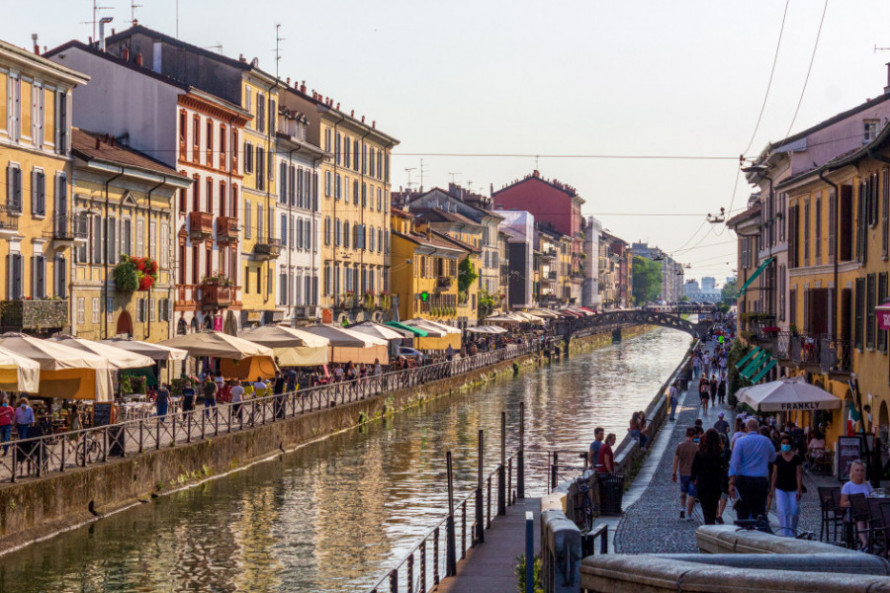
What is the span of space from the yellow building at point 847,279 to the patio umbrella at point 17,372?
15813 millimetres

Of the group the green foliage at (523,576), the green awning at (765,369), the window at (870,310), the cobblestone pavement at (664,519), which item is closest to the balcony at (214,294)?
the green awning at (765,369)

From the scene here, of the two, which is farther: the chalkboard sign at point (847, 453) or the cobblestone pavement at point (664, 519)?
the chalkboard sign at point (847, 453)

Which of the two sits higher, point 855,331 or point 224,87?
point 224,87

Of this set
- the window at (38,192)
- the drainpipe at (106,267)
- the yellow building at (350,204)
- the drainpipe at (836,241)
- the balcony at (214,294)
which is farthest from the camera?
the yellow building at (350,204)

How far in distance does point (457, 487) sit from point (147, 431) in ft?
26.0

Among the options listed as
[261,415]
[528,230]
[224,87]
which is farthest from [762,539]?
[528,230]

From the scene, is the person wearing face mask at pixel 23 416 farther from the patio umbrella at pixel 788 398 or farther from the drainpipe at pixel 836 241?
the drainpipe at pixel 836 241

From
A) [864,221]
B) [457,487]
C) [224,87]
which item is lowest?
[457,487]

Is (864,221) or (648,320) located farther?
(648,320)

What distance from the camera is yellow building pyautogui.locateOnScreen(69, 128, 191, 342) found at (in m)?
42.4

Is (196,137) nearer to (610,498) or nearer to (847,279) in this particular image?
(847,279)

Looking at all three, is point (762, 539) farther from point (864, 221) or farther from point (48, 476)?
point (864, 221)

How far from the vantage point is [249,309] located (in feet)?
194

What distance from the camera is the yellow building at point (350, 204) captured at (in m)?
71.0
